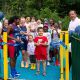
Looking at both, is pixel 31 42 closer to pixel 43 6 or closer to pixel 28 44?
pixel 28 44

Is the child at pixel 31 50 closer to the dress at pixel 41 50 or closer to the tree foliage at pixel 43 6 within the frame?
the dress at pixel 41 50

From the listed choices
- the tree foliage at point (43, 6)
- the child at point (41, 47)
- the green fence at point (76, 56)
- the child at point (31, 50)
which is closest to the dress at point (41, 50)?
the child at point (41, 47)

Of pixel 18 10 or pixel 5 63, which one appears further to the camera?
pixel 18 10

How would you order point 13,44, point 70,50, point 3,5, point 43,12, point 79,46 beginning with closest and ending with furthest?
point 79,46
point 70,50
point 13,44
point 43,12
point 3,5

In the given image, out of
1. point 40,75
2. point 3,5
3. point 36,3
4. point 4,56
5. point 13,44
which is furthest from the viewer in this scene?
point 3,5

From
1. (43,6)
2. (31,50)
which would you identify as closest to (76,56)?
(31,50)

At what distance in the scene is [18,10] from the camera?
153 ft

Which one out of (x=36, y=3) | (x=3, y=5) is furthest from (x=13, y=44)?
(x=3, y=5)

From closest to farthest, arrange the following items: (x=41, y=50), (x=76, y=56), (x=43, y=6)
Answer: (x=76, y=56)
(x=41, y=50)
(x=43, y=6)

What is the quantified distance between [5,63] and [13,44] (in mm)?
1196

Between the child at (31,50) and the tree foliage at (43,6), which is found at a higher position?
the tree foliage at (43,6)

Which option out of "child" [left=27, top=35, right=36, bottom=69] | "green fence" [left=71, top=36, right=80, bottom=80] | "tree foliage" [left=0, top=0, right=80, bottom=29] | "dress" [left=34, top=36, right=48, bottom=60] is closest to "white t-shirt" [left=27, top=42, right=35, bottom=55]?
"child" [left=27, top=35, right=36, bottom=69]

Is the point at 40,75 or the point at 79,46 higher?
the point at 79,46

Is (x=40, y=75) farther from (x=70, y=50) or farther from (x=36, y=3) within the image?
(x=36, y=3)
